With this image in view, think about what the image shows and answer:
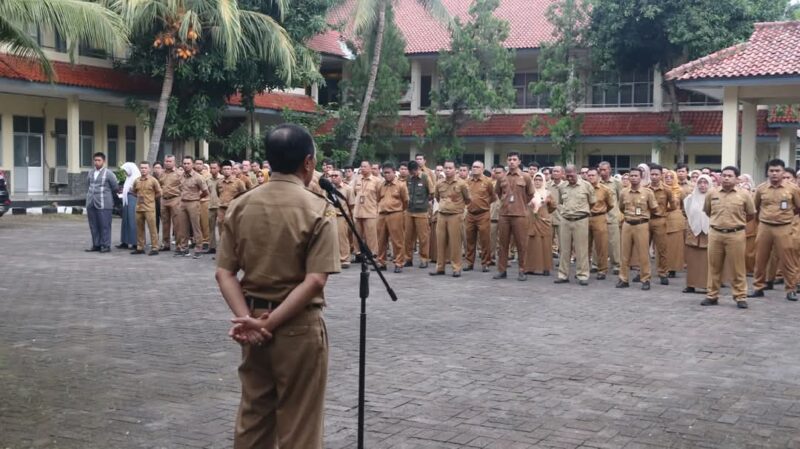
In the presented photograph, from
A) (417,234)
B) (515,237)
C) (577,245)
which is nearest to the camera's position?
(577,245)

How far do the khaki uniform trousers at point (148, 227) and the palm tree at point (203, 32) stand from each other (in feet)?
24.4

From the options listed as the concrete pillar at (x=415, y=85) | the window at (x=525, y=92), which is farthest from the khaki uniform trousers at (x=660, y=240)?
the concrete pillar at (x=415, y=85)

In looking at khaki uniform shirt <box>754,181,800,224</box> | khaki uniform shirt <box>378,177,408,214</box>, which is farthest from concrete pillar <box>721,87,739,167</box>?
khaki uniform shirt <box>378,177,408,214</box>

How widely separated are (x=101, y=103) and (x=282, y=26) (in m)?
7.73

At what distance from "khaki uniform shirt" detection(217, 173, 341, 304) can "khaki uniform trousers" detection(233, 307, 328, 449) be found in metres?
0.15

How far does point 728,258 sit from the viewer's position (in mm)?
10898

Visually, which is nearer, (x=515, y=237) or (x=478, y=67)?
(x=515, y=237)

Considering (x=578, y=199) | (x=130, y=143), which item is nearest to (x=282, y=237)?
(x=578, y=199)

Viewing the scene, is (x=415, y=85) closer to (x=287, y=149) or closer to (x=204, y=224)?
(x=204, y=224)

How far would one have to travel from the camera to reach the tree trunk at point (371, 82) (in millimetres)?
27094

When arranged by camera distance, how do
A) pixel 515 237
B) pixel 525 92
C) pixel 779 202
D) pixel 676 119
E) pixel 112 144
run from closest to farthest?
pixel 779 202 < pixel 515 237 < pixel 676 119 < pixel 112 144 < pixel 525 92

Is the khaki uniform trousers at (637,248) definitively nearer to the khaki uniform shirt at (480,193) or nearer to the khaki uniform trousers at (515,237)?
the khaki uniform trousers at (515,237)

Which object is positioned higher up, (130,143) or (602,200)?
(130,143)

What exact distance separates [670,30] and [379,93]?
386 inches
